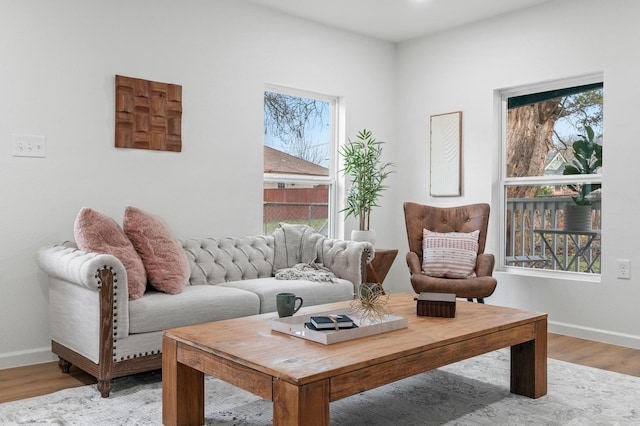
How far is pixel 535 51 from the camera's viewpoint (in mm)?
4484

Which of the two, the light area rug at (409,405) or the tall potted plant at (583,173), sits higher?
the tall potted plant at (583,173)

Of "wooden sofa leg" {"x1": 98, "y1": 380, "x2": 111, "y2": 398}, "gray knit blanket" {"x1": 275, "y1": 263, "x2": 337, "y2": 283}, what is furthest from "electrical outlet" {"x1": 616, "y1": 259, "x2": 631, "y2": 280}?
→ "wooden sofa leg" {"x1": 98, "y1": 380, "x2": 111, "y2": 398}

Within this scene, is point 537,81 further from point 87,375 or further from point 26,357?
point 26,357

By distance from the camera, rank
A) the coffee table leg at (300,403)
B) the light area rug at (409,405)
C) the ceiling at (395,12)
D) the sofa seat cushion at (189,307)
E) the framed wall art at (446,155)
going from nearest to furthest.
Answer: the coffee table leg at (300,403) < the light area rug at (409,405) < the sofa seat cushion at (189,307) < the ceiling at (395,12) < the framed wall art at (446,155)

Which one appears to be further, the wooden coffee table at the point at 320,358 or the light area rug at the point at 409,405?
the light area rug at the point at 409,405

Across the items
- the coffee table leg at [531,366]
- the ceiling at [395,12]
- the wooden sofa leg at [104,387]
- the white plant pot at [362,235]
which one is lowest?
the wooden sofa leg at [104,387]

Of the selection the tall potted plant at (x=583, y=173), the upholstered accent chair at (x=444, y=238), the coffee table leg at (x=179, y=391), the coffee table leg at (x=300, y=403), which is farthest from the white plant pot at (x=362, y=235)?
the coffee table leg at (x=300, y=403)

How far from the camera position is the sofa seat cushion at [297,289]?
11.3 feet

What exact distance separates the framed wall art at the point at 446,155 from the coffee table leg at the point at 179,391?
3329 millimetres

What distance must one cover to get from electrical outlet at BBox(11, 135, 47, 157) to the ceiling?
1.99 m

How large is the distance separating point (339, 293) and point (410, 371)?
170 cm

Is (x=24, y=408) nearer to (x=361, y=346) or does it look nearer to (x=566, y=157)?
(x=361, y=346)

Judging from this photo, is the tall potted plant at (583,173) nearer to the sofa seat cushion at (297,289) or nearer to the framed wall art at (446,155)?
the framed wall art at (446,155)

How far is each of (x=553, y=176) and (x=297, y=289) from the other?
2353 millimetres
